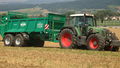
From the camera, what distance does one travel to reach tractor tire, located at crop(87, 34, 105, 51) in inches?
548

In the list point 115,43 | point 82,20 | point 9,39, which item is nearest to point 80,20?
point 82,20

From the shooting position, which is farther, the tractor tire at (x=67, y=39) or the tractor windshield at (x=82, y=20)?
the tractor tire at (x=67, y=39)

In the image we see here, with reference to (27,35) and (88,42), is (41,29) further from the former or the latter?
(88,42)

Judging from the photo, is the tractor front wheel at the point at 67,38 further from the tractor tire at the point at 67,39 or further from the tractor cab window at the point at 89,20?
the tractor cab window at the point at 89,20

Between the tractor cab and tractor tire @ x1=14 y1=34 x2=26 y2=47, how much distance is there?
430 cm

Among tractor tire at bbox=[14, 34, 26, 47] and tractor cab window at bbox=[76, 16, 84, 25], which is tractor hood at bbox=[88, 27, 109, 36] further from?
tractor tire at bbox=[14, 34, 26, 47]

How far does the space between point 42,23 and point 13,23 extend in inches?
124

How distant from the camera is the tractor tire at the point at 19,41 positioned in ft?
60.3

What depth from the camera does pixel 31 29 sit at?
60.2ft

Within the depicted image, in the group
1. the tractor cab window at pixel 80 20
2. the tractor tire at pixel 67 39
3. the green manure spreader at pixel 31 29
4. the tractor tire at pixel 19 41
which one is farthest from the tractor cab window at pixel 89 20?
the tractor tire at pixel 19 41

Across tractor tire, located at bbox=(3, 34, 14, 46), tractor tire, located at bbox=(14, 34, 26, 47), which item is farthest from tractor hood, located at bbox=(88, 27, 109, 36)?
tractor tire, located at bbox=(3, 34, 14, 46)

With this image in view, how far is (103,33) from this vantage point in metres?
14.5

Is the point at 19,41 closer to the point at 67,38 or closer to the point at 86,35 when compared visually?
the point at 67,38

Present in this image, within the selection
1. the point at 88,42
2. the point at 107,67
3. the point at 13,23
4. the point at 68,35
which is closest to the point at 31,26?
the point at 13,23
